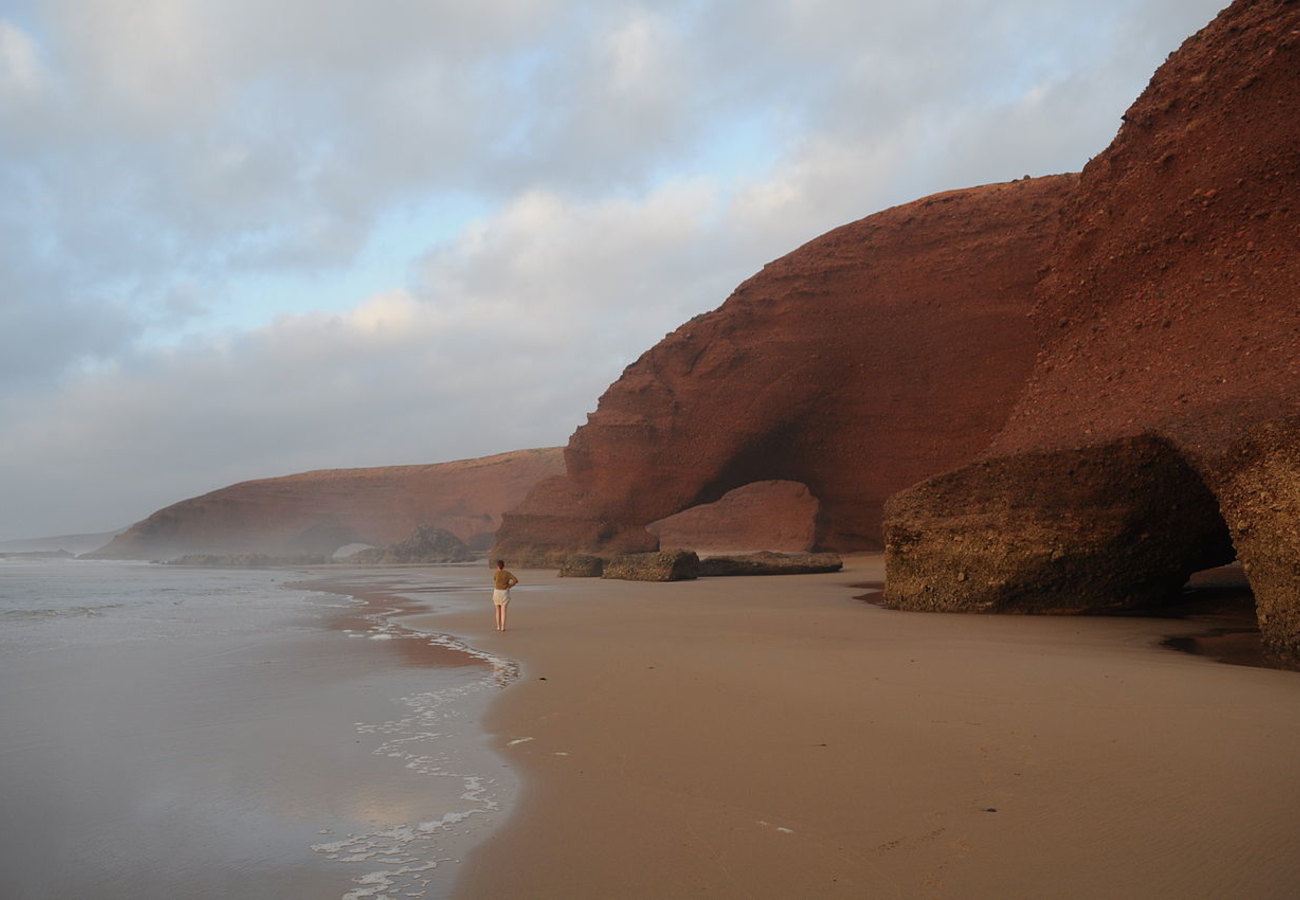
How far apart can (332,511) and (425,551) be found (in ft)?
102

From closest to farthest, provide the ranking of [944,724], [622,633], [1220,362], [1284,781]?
[1284,781], [944,724], [1220,362], [622,633]

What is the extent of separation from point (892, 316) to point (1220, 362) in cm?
1545

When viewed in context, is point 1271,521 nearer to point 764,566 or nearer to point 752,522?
point 764,566

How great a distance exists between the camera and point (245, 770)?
3535mm

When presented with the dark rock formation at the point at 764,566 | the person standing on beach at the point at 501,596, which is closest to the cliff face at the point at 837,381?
the dark rock formation at the point at 764,566

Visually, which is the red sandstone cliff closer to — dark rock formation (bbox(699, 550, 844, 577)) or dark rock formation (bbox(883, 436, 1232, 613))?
dark rock formation (bbox(883, 436, 1232, 613))

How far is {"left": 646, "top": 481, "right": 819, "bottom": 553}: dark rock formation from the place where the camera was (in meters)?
30.0

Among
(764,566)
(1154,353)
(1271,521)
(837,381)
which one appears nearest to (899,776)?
(1271,521)

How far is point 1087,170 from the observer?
11.8 m

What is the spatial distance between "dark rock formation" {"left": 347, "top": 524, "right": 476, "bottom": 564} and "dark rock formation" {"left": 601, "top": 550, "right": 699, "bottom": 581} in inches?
1050

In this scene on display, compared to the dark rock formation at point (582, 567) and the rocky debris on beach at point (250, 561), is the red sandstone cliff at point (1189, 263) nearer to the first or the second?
the dark rock formation at point (582, 567)

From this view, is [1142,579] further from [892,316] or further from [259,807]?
[892,316]

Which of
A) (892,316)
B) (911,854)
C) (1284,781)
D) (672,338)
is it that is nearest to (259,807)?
(911,854)

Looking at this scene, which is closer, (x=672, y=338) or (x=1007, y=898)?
(x=1007, y=898)
